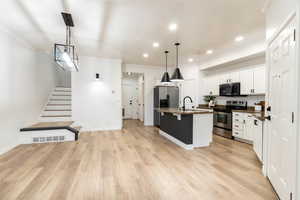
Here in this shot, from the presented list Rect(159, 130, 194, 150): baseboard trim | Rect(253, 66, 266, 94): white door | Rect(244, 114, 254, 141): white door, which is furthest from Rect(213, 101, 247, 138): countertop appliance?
Rect(159, 130, 194, 150): baseboard trim

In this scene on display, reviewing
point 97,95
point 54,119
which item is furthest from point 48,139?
point 97,95

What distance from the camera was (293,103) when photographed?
4.70 ft

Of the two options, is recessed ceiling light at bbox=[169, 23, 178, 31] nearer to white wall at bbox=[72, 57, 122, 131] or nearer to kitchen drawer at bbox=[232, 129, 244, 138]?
white wall at bbox=[72, 57, 122, 131]

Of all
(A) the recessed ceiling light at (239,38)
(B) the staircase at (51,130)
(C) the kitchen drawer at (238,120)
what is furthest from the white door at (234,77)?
(B) the staircase at (51,130)

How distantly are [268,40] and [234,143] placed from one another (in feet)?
9.11

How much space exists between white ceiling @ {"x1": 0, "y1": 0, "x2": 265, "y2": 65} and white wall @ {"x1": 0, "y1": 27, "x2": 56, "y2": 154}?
1.28 ft

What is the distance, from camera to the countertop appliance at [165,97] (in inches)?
247

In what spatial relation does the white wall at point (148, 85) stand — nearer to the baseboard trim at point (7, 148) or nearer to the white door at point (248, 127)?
the white door at point (248, 127)

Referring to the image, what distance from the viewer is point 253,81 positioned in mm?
4125

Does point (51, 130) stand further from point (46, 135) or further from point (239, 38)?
point (239, 38)

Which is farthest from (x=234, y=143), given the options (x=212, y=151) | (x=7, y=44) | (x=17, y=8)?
(x=7, y=44)

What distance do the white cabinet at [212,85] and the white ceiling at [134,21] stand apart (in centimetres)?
141

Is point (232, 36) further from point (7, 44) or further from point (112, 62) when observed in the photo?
point (7, 44)

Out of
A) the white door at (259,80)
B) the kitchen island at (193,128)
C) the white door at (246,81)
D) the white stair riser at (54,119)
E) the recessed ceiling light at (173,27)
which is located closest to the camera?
the recessed ceiling light at (173,27)
